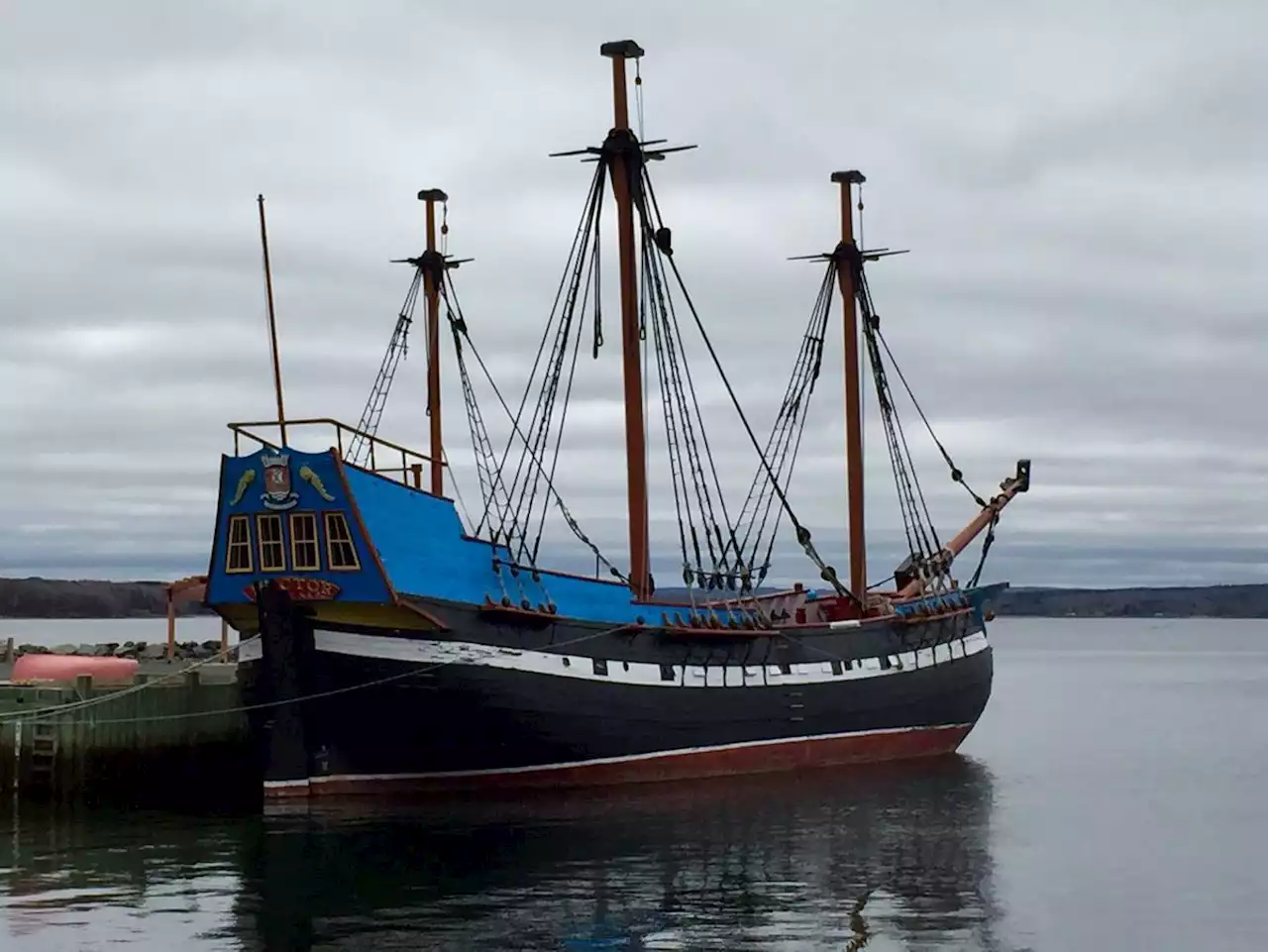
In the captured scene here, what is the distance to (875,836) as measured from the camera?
28.8 m

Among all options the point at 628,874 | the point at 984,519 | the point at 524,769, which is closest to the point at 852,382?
the point at 984,519

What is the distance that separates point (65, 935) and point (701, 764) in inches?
632

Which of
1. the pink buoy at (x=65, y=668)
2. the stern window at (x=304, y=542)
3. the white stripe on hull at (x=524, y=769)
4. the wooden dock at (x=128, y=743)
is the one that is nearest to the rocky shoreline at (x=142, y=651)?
the pink buoy at (x=65, y=668)

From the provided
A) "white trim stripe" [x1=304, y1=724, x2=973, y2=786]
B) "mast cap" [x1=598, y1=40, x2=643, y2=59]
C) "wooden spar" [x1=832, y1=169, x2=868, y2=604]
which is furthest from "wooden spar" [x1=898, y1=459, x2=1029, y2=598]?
"mast cap" [x1=598, y1=40, x2=643, y2=59]

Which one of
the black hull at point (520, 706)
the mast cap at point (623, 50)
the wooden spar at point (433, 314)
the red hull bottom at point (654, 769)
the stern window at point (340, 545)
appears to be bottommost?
the red hull bottom at point (654, 769)

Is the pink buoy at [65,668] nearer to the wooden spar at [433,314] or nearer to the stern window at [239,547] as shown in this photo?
the stern window at [239,547]

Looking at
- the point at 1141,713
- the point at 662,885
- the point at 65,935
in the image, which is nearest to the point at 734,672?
the point at 662,885

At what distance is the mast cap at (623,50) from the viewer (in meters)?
34.5

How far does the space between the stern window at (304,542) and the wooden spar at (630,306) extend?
25.9ft

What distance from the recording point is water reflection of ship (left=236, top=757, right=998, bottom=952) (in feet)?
66.6

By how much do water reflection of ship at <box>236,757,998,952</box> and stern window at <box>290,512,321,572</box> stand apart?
4.45 meters

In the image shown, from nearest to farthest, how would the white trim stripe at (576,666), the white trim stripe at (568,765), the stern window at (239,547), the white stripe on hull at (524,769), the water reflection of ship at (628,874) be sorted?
the water reflection of ship at (628,874) < the white trim stripe at (576,666) < the stern window at (239,547) < the white stripe on hull at (524,769) < the white trim stripe at (568,765)

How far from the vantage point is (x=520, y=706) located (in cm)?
2962

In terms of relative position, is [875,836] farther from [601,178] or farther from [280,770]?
[601,178]
